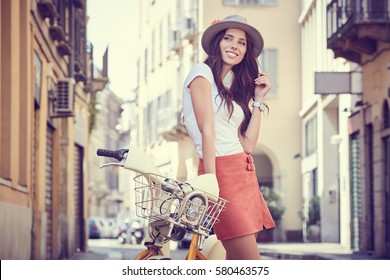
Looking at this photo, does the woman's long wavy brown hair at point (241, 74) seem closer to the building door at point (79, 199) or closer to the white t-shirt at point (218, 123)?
the white t-shirt at point (218, 123)

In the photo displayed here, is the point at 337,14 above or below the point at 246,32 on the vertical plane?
above

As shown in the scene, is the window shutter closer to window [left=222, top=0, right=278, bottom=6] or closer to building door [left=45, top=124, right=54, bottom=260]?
window [left=222, top=0, right=278, bottom=6]

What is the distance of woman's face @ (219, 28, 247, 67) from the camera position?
5023 mm

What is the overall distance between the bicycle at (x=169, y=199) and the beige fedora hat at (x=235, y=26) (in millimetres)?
703

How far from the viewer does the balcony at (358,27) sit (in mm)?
15867

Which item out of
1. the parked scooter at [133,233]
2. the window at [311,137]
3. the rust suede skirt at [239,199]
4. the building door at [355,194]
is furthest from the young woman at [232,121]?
the parked scooter at [133,233]

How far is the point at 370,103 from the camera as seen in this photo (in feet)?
54.3

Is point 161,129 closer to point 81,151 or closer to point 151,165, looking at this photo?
point 151,165

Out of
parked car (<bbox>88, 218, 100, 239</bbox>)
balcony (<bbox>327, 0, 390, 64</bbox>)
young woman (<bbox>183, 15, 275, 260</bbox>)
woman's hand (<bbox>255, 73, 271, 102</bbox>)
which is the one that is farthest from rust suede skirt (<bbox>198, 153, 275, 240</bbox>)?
parked car (<bbox>88, 218, 100, 239</bbox>)

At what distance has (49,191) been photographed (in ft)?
52.3

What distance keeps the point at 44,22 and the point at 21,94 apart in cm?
187

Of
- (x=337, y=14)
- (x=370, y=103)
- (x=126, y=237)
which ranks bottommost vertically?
(x=126, y=237)

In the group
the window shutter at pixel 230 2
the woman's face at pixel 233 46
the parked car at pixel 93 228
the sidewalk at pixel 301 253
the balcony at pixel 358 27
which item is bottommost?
the sidewalk at pixel 301 253
